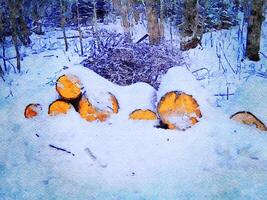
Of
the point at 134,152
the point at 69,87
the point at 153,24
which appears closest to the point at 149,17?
the point at 153,24

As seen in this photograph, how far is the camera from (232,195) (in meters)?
3.48

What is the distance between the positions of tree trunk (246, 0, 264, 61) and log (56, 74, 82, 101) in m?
4.59

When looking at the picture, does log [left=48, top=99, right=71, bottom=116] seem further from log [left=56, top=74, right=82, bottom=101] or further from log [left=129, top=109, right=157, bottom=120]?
log [left=129, top=109, right=157, bottom=120]

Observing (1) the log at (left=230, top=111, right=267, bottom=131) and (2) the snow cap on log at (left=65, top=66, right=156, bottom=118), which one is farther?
(2) the snow cap on log at (left=65, top=66, right=156, bottom=118)

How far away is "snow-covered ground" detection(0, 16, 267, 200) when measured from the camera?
371 cm

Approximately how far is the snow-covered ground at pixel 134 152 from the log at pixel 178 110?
9 cm

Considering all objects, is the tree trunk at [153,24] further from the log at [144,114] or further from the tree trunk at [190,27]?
the log at [144,114]

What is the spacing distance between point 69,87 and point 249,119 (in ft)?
8.00

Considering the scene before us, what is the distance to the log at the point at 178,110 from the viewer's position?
4465 millimetres

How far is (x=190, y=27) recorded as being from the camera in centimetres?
971

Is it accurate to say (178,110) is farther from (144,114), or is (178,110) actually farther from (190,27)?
(190,27)

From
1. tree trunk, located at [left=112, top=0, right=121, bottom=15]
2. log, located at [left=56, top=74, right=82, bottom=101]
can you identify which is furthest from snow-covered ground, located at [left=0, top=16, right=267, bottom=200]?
tree trunk, located at [left=112, top=0, right=121, bottom=15]

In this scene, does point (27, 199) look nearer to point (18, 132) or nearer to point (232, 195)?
point (18, 132)

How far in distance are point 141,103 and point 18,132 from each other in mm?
1808
